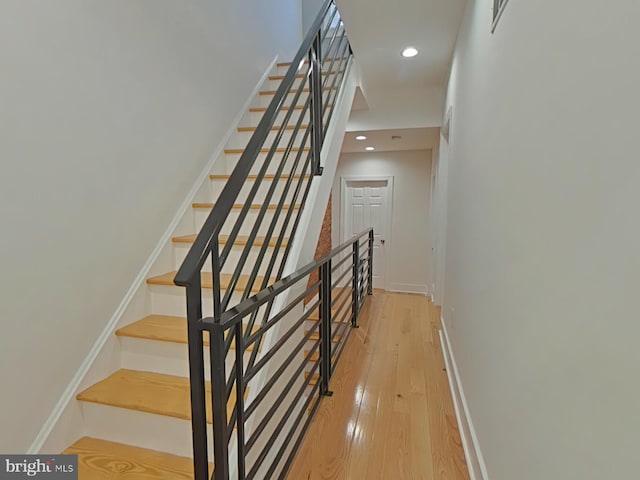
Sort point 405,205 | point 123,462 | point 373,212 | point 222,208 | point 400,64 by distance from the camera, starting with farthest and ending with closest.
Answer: point 373,212 < point 405,205 < point 400,64 < point 123,462 < point 222,208

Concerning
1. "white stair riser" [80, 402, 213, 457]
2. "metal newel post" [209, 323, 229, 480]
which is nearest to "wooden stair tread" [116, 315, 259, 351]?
"white stair riser" [80, 402, 213, 457]

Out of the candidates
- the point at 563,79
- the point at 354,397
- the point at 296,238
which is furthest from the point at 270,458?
the point at 563,79

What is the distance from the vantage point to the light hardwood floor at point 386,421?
1.63m

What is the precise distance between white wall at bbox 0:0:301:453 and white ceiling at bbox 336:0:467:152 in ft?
4.29

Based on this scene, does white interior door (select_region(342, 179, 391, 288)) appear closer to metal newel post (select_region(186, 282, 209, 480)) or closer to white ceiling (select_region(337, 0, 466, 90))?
white ceiling (select_region(337, 0, 466, 90))

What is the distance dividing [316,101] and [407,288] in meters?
4.64

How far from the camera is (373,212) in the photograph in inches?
251

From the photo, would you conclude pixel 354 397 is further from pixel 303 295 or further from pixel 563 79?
pixel 563 79

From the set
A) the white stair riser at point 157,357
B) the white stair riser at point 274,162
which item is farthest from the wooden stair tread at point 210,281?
the white stair riser at point 274,162

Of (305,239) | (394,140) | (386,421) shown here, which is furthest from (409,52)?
(386,421)

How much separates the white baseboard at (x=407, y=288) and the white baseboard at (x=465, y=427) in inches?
144

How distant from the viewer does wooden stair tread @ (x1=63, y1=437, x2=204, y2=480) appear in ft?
4.54

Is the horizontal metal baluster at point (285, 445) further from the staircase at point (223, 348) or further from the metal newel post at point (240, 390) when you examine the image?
the metal newel post at point (240, 390)

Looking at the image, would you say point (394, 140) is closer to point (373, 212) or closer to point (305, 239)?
point (373, 212)
